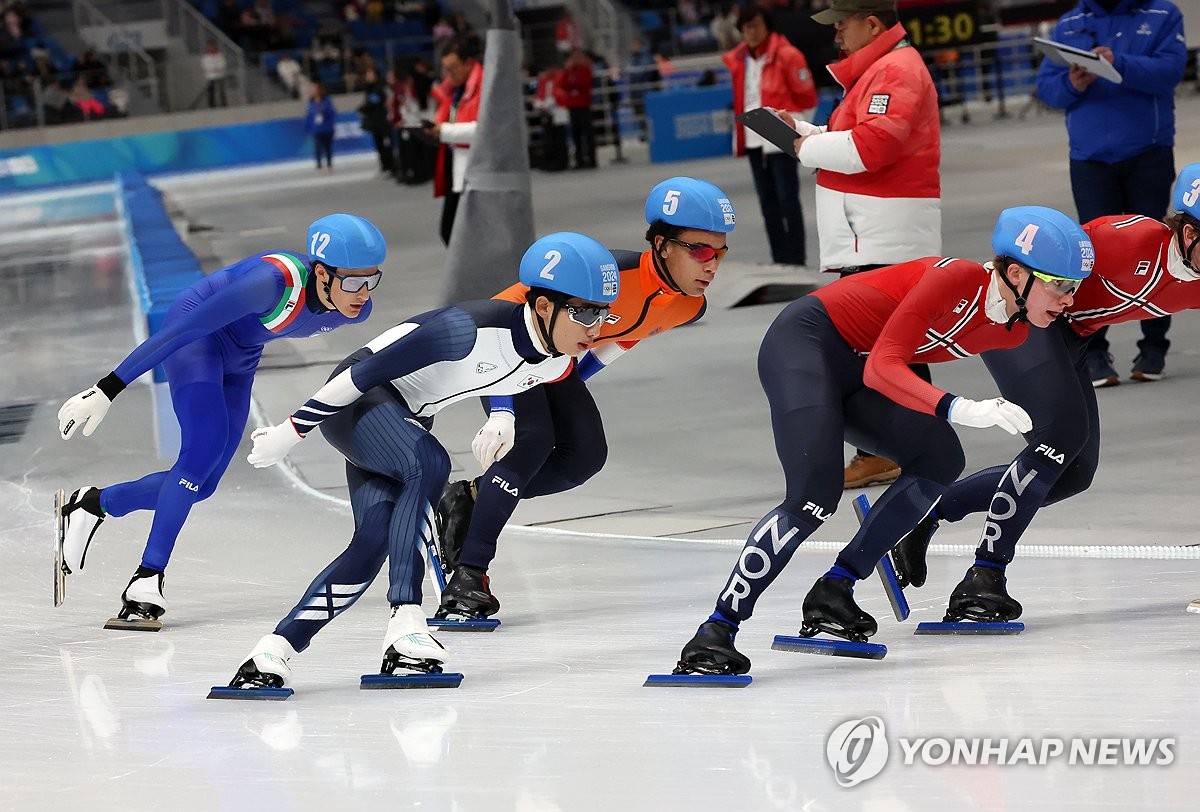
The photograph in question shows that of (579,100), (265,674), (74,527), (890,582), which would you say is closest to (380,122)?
(579,100)

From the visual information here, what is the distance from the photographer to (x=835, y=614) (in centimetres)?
419

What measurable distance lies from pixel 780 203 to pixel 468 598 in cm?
677

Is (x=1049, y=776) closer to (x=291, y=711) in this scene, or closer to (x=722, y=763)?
(x=722, y=763)

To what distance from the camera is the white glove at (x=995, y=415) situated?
3.68m

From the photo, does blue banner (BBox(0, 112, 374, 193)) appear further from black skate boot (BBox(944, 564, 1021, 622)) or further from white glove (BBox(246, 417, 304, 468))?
black skate boot (BBox(944, 564, 1021, 622))

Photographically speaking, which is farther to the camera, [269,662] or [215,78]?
[215,78]

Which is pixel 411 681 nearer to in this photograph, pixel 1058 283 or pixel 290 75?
pixel 1058 283

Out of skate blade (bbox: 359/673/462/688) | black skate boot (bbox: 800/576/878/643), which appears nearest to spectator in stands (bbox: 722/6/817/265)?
black skate boot (bbox: 800/576/878/643)

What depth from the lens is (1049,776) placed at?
311cm

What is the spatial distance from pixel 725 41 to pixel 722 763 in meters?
26.2

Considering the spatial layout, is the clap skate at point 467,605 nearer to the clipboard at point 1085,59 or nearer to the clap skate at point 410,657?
the clap skate at point 410,657

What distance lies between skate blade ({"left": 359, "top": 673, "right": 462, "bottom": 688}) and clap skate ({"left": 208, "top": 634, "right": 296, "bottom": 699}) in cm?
20

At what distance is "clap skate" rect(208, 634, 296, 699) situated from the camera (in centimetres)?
397

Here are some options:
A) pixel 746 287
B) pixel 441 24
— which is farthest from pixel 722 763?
pixel 441 24
